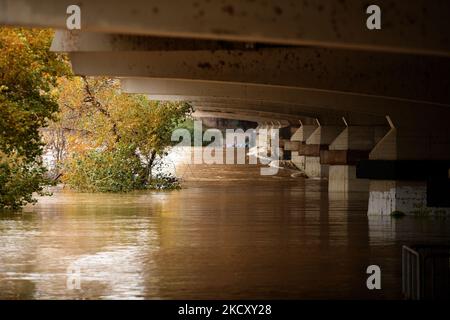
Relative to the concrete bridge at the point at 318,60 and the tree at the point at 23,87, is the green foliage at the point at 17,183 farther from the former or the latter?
the concrete bridge at the point at 318,60

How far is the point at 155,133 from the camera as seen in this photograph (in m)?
51.4

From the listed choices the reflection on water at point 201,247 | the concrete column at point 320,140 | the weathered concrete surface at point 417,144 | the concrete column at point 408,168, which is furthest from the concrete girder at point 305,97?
the concrete column at point 320,140

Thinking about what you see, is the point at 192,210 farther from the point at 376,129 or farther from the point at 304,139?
the point at 304,139

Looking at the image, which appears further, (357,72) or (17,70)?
(17,70)

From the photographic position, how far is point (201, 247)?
26156 mm

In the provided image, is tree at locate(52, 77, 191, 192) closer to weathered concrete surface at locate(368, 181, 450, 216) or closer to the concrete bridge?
the concrete bridge

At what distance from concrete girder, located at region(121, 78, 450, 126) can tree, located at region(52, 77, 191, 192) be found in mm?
7501

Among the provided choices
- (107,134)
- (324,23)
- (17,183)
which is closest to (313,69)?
(324,23)

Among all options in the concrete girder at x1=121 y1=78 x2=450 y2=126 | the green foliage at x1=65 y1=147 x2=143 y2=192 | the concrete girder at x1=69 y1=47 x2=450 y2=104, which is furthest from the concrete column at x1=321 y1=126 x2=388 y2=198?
the concrete girder at x1=69 y1=47 x2=450 y2=104

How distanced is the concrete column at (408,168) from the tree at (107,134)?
15.5 m

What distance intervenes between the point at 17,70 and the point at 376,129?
20599mm

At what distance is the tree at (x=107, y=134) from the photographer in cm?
4847
